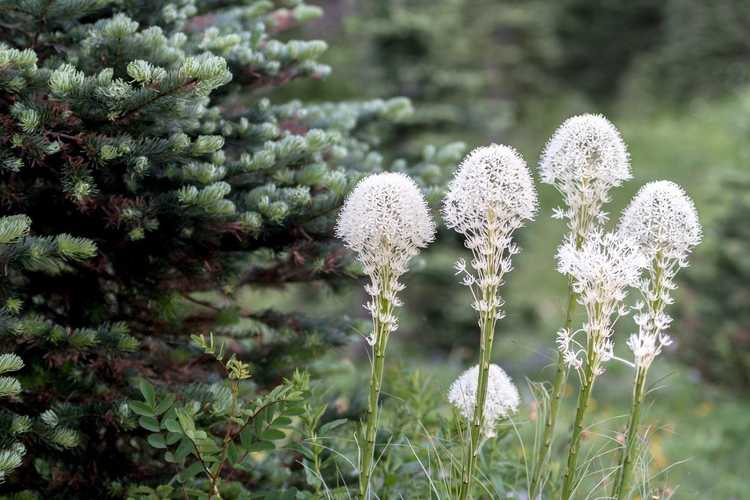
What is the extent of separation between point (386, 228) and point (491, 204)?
0.27m

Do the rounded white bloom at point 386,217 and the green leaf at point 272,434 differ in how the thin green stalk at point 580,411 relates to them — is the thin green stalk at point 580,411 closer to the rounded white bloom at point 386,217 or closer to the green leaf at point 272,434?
the rounded white bloom at point 386,217

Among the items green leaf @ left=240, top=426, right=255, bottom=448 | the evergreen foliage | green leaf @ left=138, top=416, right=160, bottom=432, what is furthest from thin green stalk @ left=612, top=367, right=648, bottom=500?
the evergreen foliage

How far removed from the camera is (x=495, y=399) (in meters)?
2.50

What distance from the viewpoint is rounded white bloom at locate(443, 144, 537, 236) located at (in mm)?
1971

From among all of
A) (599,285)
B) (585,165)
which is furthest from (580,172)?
(599,285)

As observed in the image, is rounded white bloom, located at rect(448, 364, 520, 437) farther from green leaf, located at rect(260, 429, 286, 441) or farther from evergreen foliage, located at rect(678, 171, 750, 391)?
evergreen foliage, located at rect(678, 171, 750, 391)

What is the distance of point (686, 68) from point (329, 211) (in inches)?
742

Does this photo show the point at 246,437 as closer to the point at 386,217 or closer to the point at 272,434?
the point at 272,434

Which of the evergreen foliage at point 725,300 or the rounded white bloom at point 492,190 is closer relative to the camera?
the rounded white bloom at point 492,190

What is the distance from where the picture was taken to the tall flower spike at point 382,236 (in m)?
1.99

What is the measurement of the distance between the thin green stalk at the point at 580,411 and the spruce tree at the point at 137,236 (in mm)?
764

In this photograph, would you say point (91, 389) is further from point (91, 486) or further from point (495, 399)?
point (495, 399)

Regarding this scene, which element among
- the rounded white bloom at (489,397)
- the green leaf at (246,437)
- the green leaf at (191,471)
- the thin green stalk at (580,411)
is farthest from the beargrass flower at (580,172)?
the green leaf at (191,471)

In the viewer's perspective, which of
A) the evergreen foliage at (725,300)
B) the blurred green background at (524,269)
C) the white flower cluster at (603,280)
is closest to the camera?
the white flower cluster at (603,280)
